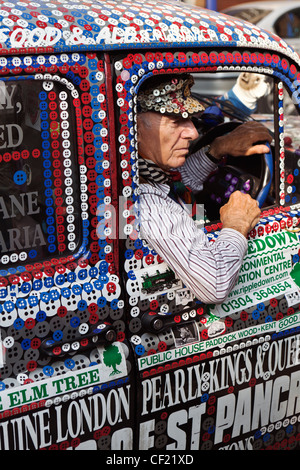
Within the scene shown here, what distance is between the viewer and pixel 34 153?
2.00 meters

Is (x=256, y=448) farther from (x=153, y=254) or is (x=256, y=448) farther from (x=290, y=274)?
(x=153, y=254)

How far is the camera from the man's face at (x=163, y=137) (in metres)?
2.44

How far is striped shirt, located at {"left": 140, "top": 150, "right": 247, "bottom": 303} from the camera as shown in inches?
88.4

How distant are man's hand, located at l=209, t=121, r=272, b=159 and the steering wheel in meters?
0.04

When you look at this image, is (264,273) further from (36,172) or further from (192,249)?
(36,172)

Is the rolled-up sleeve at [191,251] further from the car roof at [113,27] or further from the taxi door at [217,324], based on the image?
the car roof at [113,27]

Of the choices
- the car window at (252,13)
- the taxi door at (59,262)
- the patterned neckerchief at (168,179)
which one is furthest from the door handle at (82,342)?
the car window at (252,13)

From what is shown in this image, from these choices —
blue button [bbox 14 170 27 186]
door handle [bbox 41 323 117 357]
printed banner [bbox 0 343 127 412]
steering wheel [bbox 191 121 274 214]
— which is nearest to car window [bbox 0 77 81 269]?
blue button [bbox 14 170 27 186]

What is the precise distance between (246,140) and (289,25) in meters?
7.40

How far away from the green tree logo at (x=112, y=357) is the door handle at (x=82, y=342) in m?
0.02
